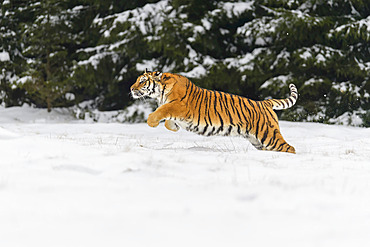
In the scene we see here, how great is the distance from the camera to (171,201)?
6.77ft

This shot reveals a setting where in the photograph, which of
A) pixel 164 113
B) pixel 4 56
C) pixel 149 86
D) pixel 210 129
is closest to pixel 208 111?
pixel 210 129

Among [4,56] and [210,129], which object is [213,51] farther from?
[210,129]

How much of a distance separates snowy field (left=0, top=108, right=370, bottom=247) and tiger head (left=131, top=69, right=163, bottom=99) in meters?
1.35

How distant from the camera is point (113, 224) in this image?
1831 millimetres

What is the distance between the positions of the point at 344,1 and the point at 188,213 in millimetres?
10415

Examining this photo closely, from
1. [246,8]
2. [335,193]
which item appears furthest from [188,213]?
[246,8]

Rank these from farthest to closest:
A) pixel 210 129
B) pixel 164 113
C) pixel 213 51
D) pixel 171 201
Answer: pixel 213 51, pixel 210 129, pixel 164 113, pixel 171 201

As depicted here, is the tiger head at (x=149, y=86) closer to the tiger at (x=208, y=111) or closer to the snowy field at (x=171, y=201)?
the tiger at (x=208, y=111)

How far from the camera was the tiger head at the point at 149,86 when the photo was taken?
4320 millimetres

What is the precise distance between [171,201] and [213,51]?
9325 millimetres

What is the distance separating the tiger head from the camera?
14.2 feet

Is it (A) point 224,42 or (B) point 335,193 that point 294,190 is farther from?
(A) point 224,42

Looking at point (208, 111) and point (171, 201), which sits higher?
point (208, 111)

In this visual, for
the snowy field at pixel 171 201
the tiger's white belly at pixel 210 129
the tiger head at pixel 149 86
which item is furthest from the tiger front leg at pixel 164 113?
the snowy field at pixel 171 201
